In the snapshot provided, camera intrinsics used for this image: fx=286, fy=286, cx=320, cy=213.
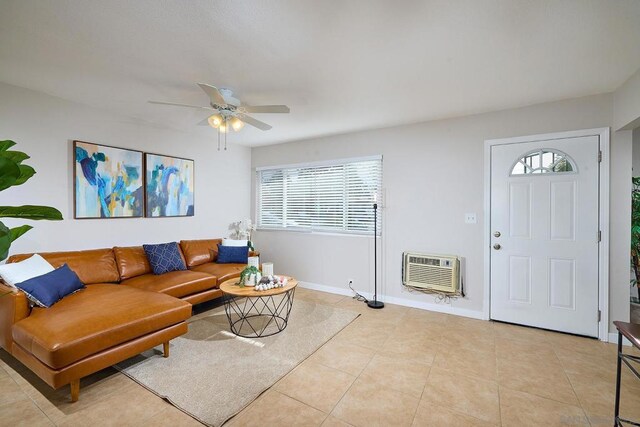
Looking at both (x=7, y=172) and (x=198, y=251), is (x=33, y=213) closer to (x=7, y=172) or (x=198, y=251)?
(x=7, y=172)

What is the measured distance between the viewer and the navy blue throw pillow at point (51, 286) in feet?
7.59

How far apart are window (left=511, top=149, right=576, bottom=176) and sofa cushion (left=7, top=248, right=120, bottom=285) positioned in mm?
4786

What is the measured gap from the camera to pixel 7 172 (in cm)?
101

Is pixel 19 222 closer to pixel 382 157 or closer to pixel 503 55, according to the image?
pixel 382 157

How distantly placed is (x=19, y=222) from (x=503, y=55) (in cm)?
467

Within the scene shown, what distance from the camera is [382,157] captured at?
413 cm

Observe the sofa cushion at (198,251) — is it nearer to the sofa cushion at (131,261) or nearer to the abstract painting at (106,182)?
the sofa cushion at (131,261)

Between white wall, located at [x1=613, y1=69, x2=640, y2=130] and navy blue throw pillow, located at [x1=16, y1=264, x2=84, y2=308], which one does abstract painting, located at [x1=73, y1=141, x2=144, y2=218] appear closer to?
navy blue throw pillow, located at [x1=16, y1=264, x2=84, y2=308]

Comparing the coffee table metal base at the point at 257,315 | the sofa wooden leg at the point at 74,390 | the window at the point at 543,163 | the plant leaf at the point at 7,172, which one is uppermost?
the window at the point at 543,163

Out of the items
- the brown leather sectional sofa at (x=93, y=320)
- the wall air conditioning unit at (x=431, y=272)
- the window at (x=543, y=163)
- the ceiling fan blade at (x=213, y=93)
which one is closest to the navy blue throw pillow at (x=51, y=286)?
the brown leather sectional sofa at (x=93, y=320)

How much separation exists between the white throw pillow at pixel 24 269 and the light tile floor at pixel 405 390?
71cm

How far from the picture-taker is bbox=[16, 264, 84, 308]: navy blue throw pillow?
231cm

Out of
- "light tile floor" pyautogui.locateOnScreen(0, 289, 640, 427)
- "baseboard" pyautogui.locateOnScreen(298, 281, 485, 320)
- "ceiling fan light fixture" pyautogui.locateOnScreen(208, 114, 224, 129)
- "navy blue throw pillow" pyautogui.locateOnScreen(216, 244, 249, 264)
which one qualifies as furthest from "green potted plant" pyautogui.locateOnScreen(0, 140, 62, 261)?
"baseboard" pyautogui.locateOnScreen(298, 281, 485, 320)

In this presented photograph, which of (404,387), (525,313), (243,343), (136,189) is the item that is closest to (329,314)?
(243,343)
